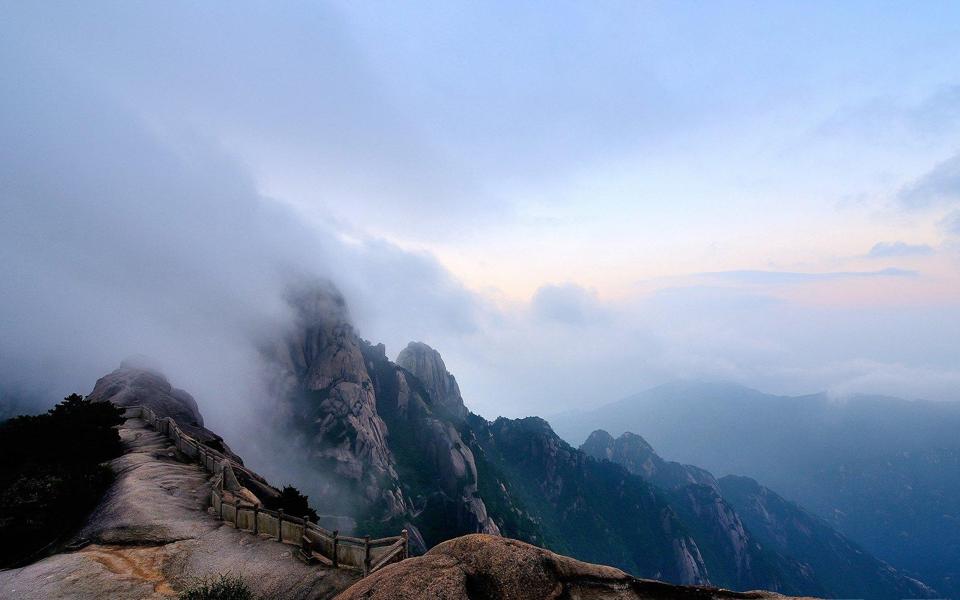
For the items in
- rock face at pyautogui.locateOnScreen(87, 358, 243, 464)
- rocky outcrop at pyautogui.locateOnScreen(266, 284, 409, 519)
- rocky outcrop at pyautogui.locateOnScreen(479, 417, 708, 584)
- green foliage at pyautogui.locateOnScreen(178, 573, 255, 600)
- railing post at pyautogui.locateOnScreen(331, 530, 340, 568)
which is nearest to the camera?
green foliage at pyautogui.locateOnScreen(178, 573, 255, 600)

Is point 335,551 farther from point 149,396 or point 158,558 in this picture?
point 149,396

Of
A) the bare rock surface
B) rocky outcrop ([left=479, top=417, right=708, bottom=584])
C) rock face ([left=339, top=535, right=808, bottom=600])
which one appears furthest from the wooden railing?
rocky outcrop ([left=479, top=417, right=708, bottom=584])

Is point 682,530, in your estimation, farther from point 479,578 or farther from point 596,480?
point 479,578

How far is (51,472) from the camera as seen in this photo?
77.0ft

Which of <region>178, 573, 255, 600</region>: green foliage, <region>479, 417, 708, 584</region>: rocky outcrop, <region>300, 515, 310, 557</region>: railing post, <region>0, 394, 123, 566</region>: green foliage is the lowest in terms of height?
<region>479, 417, 708, 584</region>: rocky outcrop

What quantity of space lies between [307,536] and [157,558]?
6.03 meters

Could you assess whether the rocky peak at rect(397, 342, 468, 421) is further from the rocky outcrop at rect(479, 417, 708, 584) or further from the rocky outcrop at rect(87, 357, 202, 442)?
the rocky outcrop at rect(87, 357, 202, 442)

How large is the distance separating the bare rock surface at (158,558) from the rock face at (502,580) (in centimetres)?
586

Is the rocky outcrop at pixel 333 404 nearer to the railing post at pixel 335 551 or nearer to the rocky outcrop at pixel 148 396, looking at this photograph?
the rocky outcrop at pixel 148 396

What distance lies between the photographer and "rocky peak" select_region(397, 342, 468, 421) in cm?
15800

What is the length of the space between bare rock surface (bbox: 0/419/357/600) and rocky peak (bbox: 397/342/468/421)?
133 m

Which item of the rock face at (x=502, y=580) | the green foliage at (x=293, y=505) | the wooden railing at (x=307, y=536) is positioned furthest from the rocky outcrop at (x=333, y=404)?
the rock face at (x=502, y=580)

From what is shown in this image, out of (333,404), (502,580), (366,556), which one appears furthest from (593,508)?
(502,580)

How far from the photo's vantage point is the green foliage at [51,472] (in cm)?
1925
